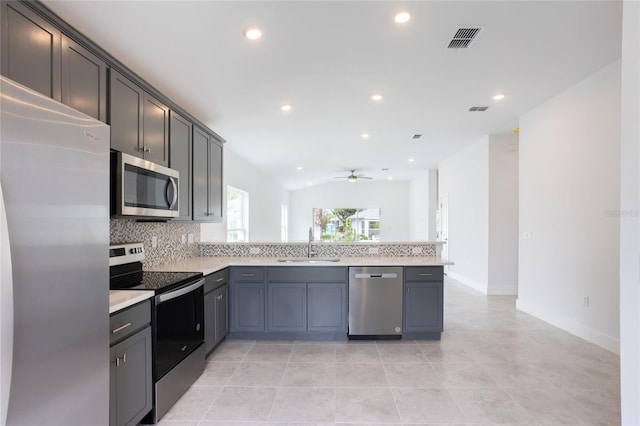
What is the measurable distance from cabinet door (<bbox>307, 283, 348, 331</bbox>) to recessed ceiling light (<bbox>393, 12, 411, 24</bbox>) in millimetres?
2489

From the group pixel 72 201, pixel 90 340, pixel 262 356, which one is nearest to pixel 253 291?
pixel 262 356

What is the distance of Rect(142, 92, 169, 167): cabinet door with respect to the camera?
8.50 feet

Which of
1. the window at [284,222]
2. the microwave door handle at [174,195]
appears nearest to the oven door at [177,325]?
the microwave door handle at [174,195]

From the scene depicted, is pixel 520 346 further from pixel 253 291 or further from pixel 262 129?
pixel 262 129

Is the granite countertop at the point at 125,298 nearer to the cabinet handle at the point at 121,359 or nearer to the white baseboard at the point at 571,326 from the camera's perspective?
the cabinet handle at the point at 121,359

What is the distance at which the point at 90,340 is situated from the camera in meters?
1.41

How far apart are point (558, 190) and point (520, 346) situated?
1.98 metres

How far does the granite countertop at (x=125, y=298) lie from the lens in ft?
5.70

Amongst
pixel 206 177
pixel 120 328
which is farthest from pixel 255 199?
pixel 120 328

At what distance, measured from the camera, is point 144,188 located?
243 centimetres

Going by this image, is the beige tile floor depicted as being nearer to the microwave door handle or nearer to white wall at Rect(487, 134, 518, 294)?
the microwave door handle

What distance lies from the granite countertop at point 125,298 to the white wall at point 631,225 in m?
2.56

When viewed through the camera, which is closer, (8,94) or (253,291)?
(8,94)

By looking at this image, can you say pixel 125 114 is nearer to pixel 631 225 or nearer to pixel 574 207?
pixel 631 225
